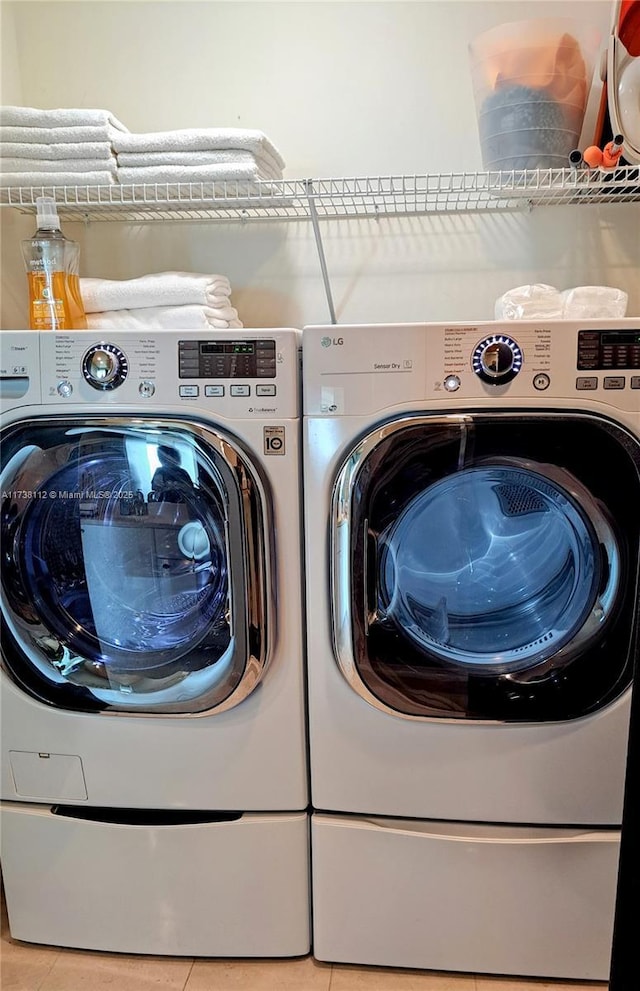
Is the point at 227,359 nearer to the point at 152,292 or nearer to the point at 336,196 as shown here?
the point at 152,292

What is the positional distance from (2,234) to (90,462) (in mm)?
837

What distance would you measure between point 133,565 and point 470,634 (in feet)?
1.96

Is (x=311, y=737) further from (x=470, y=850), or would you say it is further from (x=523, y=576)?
(x=523, y=576)

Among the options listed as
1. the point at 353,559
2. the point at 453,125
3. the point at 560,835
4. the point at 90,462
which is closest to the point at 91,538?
the point at 90,462

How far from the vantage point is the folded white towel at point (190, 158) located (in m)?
1.41

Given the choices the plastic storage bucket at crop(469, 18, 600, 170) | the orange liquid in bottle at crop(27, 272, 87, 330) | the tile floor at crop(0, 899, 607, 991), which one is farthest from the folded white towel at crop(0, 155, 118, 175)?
the tile floor at crop(0, 899, 607, 991)

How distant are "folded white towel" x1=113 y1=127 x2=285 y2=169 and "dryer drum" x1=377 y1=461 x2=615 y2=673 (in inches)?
31.4

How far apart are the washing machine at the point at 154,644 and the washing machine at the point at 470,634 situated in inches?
2.6

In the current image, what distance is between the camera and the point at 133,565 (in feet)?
4.05

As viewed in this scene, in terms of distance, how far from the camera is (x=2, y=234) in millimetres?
1686

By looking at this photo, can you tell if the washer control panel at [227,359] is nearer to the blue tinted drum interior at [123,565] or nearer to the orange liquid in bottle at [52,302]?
the blue tinted drum interior at [123,565]

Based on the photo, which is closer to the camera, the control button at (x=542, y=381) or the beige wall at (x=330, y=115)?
the control button at (x=542, y=381)

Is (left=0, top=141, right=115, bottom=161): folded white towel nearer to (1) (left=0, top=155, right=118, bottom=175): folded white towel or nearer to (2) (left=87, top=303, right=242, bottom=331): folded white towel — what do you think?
(1) (left=0, top=155, right=118, bottom=175): folded white towel

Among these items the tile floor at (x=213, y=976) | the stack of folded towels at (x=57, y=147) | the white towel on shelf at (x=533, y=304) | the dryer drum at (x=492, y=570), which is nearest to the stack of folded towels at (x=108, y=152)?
A: the stack of folded towels at (x=57, y=147)
